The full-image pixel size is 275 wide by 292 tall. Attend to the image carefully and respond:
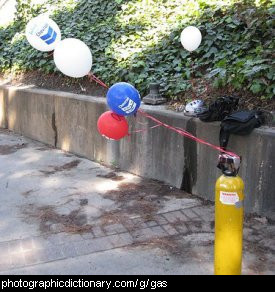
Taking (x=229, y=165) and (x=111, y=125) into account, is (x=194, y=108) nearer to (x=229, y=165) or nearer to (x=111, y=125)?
(x=111, y=125)

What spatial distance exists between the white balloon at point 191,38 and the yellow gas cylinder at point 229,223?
3.37 metres

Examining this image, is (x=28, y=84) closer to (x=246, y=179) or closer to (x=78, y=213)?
(x=78, y=213)

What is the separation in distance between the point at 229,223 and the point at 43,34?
327 centimetres

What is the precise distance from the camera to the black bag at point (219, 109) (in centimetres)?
479

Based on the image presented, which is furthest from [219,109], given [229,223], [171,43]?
[171,43]

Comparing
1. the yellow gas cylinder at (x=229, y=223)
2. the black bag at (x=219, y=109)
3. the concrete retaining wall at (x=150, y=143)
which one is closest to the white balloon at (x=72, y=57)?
the concrete retaining wall at (x=150, y=143)

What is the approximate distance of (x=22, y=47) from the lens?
9.97 meters

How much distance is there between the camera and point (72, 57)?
4.87m

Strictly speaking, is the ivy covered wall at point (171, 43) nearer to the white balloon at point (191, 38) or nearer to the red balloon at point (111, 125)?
the white balloon at point (191, 38)

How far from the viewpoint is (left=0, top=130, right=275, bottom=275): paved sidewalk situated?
374cm

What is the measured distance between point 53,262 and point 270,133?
2351mm

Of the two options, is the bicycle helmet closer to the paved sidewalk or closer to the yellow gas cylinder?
the paved sidewalk

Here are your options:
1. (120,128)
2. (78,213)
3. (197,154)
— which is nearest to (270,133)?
(197,154)

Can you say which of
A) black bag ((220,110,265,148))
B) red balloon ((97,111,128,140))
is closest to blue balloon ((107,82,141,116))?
red balloon ((97,111,128,140))
